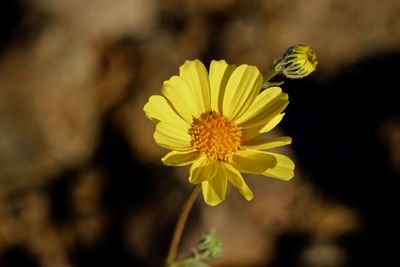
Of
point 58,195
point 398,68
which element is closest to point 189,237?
point 58,195

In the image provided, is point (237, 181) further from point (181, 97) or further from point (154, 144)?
point (154, 144)

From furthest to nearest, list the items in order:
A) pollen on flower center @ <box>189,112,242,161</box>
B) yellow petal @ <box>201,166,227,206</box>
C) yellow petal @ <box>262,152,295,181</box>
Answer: pollen on flower center @ <box>189,112,242,161</box>, yellow petal @ <box>262,152,295,181</box>, yellow petal @ <box>201,166,227,206</box>

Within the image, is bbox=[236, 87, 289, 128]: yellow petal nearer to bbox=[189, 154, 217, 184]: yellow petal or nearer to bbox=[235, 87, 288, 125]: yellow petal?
bbox=[235, 87, 288, 125]: yellow petal

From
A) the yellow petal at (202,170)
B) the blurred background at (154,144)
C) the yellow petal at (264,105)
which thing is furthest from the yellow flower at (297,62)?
the blurred background at (154,144)

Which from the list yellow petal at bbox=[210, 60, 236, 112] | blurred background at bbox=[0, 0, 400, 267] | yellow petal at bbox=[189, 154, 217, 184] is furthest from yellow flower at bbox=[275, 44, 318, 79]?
blurred background at bbox=[0, 0, 400, 267]

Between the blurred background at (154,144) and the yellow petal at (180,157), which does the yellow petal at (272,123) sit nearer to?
the yellow petal at (180,157)

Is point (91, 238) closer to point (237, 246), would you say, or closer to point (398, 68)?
point (237, 246)
